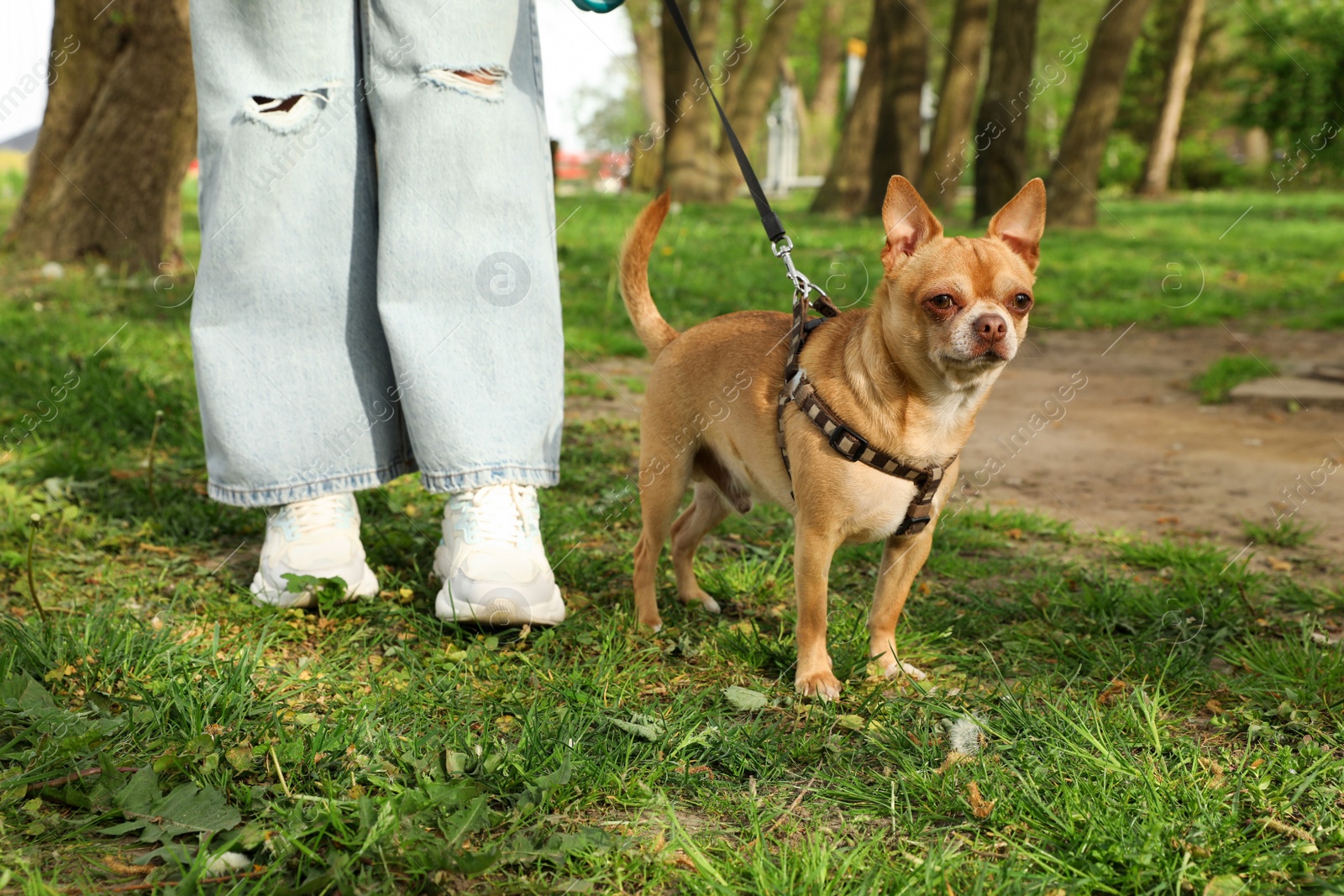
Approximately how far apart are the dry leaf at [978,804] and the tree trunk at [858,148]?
14.1 metres

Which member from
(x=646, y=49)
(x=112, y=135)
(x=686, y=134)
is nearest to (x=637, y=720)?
(x=112, y=135)

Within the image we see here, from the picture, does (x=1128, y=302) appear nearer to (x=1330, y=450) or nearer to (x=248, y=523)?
(x=1330, y=450)

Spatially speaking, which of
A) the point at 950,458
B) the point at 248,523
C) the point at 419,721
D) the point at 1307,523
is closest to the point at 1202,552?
the point at 1307,523

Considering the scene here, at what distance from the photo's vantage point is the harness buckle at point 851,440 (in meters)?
2.44

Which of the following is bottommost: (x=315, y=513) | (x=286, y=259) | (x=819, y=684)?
(x=819, y=684)

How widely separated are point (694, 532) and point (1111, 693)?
3.95 feet

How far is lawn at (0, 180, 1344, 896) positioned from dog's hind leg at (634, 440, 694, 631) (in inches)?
4.5

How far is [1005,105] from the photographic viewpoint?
1398cm

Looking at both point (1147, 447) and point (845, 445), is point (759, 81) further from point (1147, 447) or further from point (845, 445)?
point (845, 445)

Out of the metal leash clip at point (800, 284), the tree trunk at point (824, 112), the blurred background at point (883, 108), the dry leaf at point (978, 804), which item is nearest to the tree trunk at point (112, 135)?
the blurred background at point (883, 108)

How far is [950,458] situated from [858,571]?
910 mm

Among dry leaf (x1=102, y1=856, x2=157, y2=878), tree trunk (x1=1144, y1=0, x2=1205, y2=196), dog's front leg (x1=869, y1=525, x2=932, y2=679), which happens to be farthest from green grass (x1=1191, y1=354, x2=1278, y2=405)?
tree trunk (x1=1144, y1=0, x2=1205, y2=196)

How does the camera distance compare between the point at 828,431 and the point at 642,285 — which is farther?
the point at 642,285

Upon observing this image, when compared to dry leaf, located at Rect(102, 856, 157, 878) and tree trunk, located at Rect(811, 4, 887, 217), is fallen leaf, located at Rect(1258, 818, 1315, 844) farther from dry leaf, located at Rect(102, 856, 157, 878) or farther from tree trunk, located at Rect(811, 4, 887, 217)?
tree trunk, located at Rect(811, 4, 887, 217)
